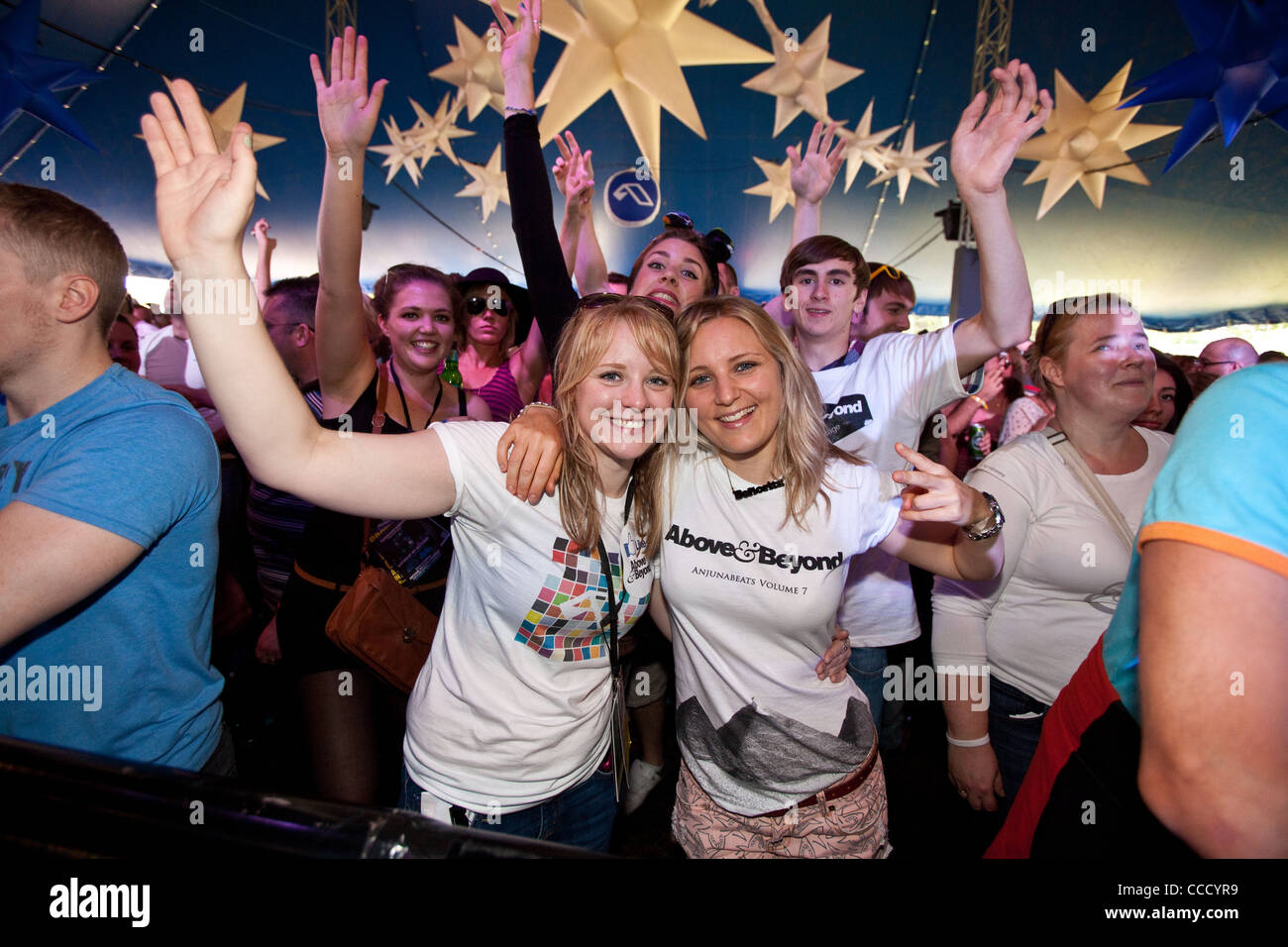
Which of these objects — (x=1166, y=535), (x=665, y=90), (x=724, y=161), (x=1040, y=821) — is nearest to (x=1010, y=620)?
(x=1040, y=821)

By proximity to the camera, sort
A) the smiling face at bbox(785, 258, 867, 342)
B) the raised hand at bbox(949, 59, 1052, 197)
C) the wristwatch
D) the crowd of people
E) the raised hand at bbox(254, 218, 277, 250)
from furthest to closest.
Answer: the raised hand at bbox(254, 218, 277, 250) → the smiling face at bbox(785, 258, 867, 342) → the raised hand at bbox(949, 59, 1052, 197) → the wristwatch → the crowd of people

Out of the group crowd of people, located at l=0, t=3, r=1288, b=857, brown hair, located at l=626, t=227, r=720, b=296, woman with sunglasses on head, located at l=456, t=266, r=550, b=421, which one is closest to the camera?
crowd of people, located at l=0, t=3, r=1288, b=857

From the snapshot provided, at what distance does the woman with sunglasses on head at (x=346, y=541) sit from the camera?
1.81 meters

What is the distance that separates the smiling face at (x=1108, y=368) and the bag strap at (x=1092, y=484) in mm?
140

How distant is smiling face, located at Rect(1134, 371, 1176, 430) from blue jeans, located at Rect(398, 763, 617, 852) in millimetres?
3576

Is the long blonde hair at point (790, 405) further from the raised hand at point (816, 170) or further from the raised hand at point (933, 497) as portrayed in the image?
the raised hand at point (816, 170)

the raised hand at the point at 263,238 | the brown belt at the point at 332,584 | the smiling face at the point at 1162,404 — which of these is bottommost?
the brown belt at the point at 332,584

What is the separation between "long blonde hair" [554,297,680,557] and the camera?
1.53m

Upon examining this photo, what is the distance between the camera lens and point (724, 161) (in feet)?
35.0

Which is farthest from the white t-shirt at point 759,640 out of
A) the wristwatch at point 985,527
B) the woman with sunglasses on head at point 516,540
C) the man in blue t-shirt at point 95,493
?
the man in blue t-shirt at point 95,493

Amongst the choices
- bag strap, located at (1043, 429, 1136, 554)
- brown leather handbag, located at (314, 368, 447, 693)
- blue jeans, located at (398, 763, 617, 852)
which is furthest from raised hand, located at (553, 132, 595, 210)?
blue jeans, located at (398, 763, 617, 852)

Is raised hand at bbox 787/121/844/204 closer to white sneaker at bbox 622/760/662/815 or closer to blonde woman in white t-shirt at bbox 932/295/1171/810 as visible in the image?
blonde woman in white t-shirt at bbox 932/295/1171/810

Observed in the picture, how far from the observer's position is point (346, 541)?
206cm
